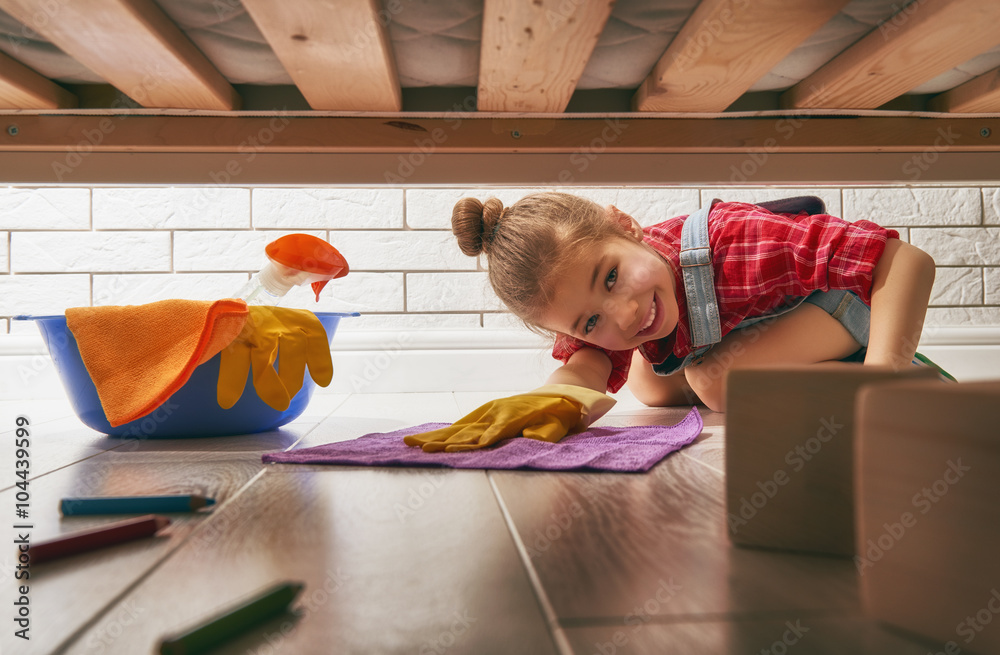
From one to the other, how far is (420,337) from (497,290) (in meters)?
0.65

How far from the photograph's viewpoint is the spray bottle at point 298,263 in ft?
2.85

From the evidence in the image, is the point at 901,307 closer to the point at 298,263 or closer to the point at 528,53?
the point at 528,53

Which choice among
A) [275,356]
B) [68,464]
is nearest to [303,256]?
[275,356]

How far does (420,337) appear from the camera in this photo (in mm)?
A: 1625

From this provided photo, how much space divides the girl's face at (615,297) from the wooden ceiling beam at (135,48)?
1.63ft

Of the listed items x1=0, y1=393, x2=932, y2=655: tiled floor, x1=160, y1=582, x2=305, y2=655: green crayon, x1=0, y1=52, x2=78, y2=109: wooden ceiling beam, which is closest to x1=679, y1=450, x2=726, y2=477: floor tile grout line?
x1=0, y1=393, x2=932, y2=655: tiled floor

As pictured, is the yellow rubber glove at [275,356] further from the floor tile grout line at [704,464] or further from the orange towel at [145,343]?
the floor tile grout line at [704,464]

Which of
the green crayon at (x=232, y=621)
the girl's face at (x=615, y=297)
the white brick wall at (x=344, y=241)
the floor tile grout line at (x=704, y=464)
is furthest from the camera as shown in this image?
the white brick wall at (x=344, y=241)

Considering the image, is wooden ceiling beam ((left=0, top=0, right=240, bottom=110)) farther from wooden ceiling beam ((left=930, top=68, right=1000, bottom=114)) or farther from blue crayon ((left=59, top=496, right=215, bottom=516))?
wooden ceiling beam ((left=930, top=68, right=1000, bottom=114))

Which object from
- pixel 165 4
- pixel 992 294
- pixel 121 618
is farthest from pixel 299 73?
pixel 992 294

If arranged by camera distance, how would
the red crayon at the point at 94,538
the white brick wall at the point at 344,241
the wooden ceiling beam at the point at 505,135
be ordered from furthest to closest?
1. the white brick wall at the point at 344,241
2. the wooden ceiling beam at the point at 505,135
3. the red crayon at the point at 94,538

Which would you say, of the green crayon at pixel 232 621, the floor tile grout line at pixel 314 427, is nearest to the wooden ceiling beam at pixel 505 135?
the floor tile grout line at pixel 314 427

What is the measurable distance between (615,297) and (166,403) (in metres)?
0.61

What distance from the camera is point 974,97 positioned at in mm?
781
